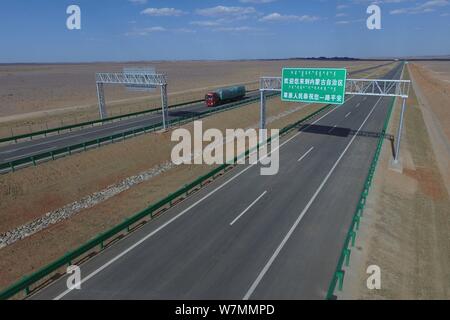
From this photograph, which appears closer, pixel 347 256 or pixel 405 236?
pixel 347 256

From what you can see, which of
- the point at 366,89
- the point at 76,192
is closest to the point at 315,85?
the point at 366,89

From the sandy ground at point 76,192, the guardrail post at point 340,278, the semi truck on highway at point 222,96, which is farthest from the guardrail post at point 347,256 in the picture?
the semi truck on highway at point 222,96

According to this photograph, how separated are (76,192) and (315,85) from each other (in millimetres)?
26101

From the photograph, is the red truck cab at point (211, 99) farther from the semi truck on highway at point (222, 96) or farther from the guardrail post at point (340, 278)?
the guardrail post at point (340, 278)

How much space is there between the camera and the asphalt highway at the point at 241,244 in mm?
13758

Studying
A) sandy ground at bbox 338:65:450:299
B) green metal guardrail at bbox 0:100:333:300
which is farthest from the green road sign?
green metal guardrail at bbox 0:100:333:300

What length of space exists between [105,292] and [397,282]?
42.9 feet

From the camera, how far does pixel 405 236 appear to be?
19281 millimetres

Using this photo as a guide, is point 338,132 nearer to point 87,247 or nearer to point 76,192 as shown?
point 76,192

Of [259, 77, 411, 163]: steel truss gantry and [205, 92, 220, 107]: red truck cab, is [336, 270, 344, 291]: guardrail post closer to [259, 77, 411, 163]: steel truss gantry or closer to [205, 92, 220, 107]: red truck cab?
[259, 77, 411, 163]: steel truss gantry

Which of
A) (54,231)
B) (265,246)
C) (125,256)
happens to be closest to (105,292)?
(125,256)
